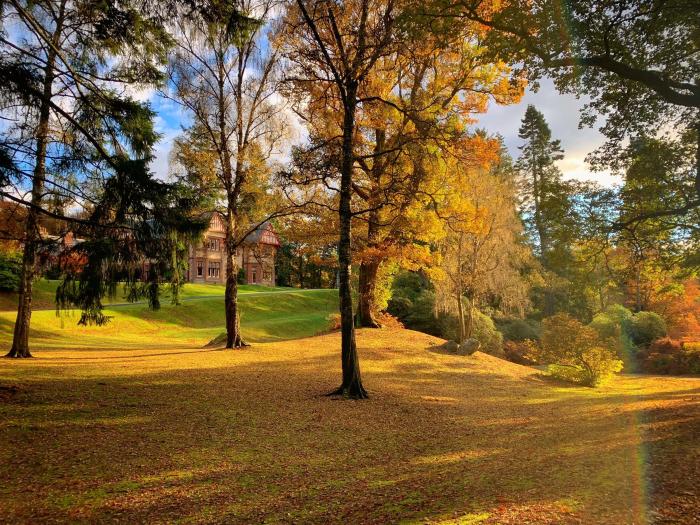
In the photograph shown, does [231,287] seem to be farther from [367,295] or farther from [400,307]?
[400,307]

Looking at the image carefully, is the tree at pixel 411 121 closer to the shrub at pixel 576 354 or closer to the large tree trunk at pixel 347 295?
the large tree trunk at pixel 347 295

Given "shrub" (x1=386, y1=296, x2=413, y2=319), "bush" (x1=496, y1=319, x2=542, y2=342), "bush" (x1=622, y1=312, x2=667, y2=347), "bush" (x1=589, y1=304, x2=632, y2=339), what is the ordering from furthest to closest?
"bush" (x1=496, y1=319, x2=542, y2=342) < "shrub" (x1=386, y1=296, x2=413, y2=319) < "bush" (x1=622, y1=312, x2=667, y2=347) < "bush" (x1=589, y1=304, x2=632, y2=339)

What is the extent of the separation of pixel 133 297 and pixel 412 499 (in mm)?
6549

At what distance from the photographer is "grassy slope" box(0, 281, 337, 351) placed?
784 inches

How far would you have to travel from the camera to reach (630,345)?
1045 inches

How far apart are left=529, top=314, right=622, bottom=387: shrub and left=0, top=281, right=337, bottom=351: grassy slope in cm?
1417

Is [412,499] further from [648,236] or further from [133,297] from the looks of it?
[648,236]

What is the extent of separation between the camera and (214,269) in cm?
5300

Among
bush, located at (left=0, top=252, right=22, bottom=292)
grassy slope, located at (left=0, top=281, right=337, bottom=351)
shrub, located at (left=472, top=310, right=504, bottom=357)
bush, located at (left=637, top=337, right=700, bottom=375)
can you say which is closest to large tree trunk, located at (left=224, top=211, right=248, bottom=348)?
grassy slope, located at (left=0, top=281, right=337, bottom=351)

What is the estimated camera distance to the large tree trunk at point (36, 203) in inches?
301

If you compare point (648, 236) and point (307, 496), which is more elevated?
point (648, 236)

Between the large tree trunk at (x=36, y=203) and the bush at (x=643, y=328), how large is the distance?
97.4 feet

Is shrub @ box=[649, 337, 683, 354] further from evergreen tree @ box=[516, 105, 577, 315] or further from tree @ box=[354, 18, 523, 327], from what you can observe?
tree @ box=[354, 18, 523, 327]

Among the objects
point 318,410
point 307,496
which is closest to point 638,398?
point 318,410
